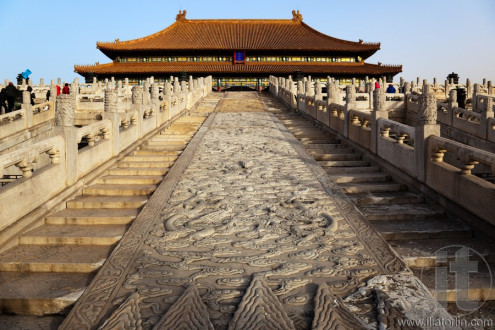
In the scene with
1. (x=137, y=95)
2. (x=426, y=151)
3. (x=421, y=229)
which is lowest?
(x=421, y=229)

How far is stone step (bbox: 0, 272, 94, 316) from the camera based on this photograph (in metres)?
3.53

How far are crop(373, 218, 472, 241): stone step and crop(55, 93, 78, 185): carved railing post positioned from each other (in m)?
4.24

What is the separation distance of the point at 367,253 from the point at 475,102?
15502 mm

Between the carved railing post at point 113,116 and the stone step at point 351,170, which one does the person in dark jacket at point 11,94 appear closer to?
the carved railing post at point 113,116

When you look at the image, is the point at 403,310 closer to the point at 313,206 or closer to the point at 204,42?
the point at 313,206

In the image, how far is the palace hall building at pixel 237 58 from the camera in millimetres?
36344

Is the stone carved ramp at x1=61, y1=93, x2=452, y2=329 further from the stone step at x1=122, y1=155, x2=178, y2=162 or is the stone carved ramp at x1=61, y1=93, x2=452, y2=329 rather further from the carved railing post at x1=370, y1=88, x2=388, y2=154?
the carved railing post at x1=370, y1=88, x2=388, y2=154

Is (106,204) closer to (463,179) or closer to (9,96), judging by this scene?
(463,179)

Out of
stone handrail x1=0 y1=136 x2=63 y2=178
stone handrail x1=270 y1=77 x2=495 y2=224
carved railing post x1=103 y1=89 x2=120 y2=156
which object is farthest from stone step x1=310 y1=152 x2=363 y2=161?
stone handrail x1=0 y1=136 x2=63 y2=178

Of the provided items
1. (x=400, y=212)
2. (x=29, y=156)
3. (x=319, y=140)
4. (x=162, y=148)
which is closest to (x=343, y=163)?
(x=319, y=140)

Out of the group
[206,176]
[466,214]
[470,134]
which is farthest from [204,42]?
[466,214]

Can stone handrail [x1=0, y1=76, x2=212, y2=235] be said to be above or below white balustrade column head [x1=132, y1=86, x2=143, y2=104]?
below

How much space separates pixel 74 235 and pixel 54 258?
55 cm

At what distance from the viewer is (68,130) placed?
251 inches
